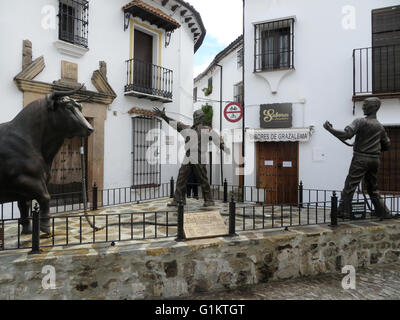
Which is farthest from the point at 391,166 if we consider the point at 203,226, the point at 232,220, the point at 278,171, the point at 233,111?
the point at 203,226

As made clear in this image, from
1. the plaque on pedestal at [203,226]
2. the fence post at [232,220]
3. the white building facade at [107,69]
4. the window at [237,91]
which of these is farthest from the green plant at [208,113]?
the fence post at [232,220]

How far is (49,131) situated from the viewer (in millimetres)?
4188

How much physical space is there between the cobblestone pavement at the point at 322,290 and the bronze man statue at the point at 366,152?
1.26m

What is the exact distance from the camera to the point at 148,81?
9352 millimetres

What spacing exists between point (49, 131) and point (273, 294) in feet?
13.0

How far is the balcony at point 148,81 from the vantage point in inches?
341

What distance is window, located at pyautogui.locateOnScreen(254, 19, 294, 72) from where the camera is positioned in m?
8.73

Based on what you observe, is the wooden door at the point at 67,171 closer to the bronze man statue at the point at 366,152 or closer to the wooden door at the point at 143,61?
the wooden door at the point at 143,61

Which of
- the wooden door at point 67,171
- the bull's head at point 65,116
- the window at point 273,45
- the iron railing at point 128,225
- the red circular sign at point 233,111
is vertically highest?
the window at point 273,45

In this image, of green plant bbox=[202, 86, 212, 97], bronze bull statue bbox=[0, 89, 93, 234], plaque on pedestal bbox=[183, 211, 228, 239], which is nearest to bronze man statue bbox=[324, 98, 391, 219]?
plaque on pedestal bbox=[183, 211, 228, 239]

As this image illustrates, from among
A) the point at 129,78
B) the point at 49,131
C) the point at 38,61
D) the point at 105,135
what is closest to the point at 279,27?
the point at 129,78

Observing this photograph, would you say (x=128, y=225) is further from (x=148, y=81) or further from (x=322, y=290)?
(x=148, y=81)

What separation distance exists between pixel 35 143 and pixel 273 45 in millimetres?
7334

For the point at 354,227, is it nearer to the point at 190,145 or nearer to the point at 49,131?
the point at 190,145
